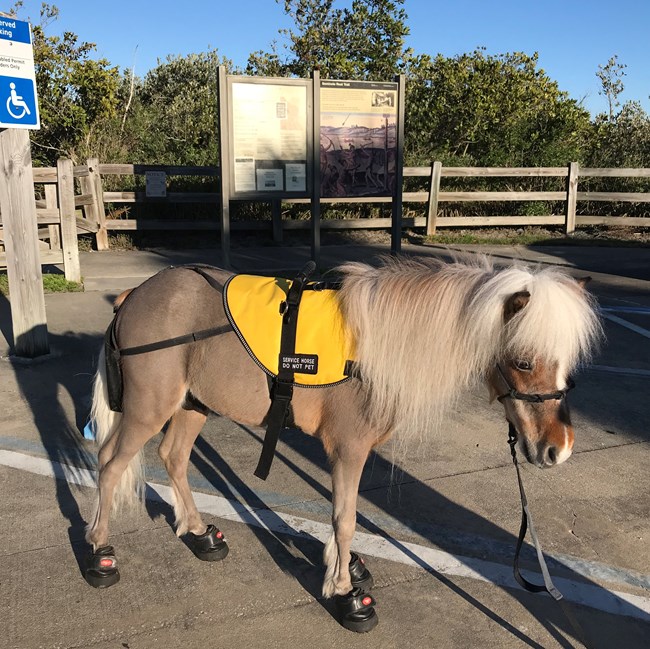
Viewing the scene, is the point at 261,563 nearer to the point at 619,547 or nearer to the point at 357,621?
the point at 357,621

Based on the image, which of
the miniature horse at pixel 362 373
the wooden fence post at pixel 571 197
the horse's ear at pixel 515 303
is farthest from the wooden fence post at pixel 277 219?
the horse's ear at pixel 515 303

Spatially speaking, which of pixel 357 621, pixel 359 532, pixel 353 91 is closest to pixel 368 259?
pixel 353 91

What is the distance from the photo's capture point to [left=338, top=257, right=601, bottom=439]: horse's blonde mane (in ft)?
7.57

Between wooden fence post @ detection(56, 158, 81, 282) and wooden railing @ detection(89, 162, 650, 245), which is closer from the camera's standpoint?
wooden fence post @ detection(56, 158, 81, 282)

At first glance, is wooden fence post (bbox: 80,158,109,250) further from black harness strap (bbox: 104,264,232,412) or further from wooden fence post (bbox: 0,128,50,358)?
black harness strap (bbox: 104,264,232,412)

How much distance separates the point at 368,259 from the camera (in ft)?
38.8

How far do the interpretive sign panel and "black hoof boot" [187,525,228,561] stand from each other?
419 centimetres

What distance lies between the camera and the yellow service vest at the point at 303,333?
8.87ft

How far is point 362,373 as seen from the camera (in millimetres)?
2654

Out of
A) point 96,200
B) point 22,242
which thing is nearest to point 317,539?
point 22,242

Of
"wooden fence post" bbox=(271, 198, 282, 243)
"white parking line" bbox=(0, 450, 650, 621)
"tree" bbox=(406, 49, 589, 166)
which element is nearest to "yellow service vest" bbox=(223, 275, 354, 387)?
"white parking line" bbox=(0, 450, 650, 621)

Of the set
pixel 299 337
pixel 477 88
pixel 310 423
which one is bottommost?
pixel 310 423

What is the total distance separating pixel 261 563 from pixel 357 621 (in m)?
0.67

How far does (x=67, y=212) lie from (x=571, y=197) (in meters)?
11.3
